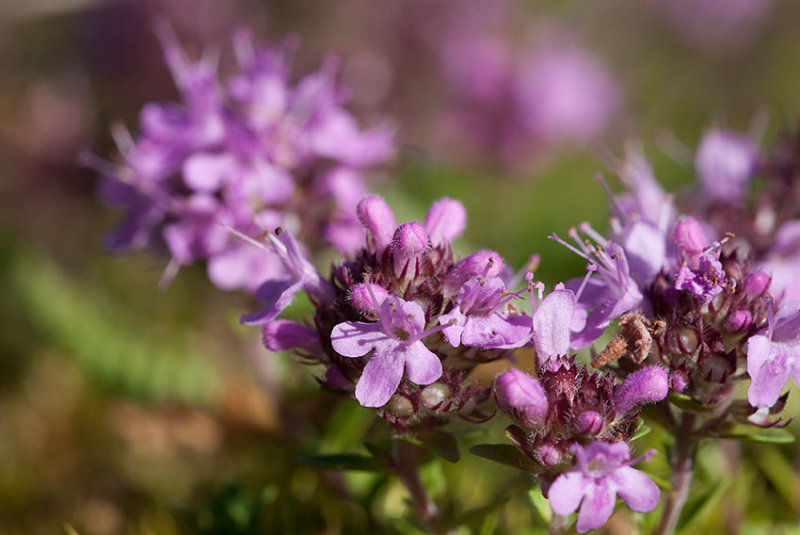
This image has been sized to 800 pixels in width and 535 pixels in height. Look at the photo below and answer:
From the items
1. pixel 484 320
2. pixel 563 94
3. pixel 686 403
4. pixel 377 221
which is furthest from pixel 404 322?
pixel 563 94

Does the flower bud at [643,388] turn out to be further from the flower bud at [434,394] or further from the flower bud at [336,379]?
the flower bud at [336,379]

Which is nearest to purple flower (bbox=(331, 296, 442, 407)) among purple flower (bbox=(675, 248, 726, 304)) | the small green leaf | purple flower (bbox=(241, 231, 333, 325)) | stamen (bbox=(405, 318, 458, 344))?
stamen (bbox=(405, 318, 458, 344))

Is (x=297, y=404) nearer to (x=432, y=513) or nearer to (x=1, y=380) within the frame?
(x=432, y=513)

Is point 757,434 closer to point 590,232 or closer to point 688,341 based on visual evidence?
point 688,341

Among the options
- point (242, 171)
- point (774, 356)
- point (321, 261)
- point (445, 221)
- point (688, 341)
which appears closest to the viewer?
point (774, 356)

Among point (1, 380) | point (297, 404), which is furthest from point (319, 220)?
point (1, 380)

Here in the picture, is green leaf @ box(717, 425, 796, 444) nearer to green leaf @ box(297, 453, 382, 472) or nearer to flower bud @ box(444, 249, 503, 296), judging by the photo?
flower bud @ box(444, 249, 503, 296)

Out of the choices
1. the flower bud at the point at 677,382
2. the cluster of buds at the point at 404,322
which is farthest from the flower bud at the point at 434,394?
the flower bud at the point at 677,382
